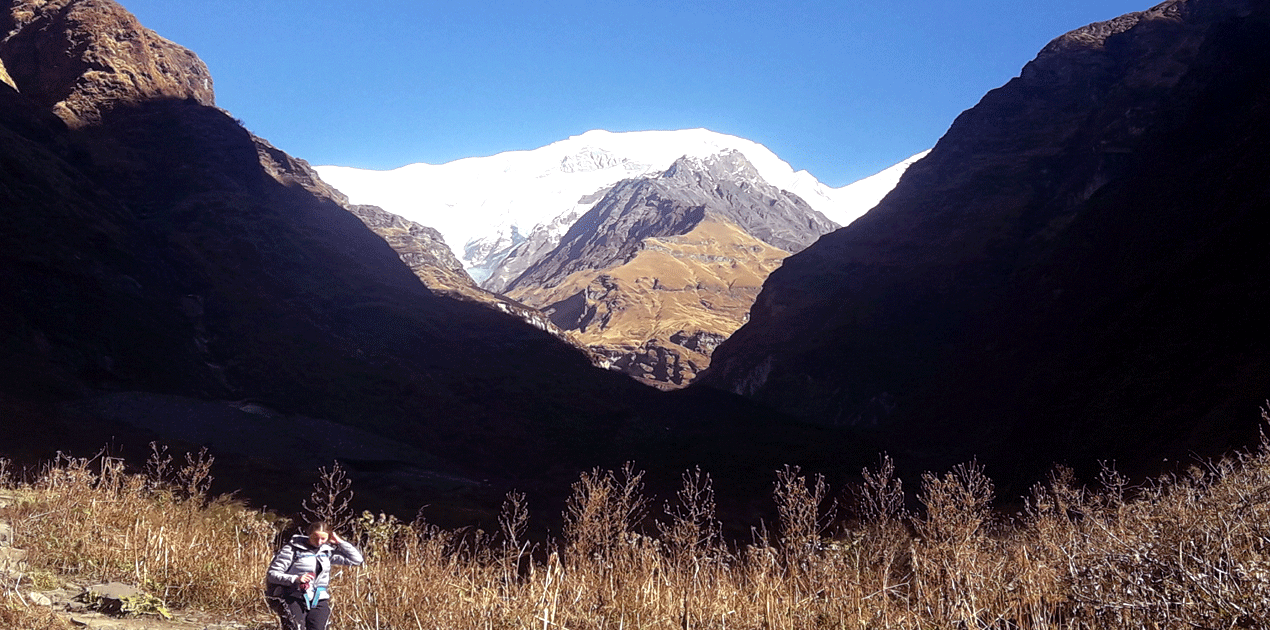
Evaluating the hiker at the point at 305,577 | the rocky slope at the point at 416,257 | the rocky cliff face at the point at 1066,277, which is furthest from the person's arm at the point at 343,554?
the rocky slope at the point at 416,257

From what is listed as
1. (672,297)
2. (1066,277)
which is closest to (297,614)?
(1066,277)

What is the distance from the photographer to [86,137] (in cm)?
6288

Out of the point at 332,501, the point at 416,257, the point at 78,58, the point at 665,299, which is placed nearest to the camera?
the point at 332,501

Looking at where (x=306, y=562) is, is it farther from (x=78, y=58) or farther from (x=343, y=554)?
(x=78, y=58)

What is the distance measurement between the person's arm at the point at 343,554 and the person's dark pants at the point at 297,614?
0.34 m

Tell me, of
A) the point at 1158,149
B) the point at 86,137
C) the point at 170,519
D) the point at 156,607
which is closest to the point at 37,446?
the point at 170,519

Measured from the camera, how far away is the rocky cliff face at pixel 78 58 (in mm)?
65312

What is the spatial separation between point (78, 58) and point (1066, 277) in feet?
279

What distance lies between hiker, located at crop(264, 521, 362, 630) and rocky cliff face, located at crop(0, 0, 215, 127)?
74.1 meters

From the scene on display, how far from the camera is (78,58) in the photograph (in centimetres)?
6750

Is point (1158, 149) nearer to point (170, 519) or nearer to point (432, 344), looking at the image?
point (432, 344)

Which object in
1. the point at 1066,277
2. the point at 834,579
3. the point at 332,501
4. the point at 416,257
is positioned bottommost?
the point at 834,579

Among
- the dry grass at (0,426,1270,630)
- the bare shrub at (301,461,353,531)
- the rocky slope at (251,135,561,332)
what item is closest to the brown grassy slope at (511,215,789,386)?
the rocky slope at (251,135,561,332)

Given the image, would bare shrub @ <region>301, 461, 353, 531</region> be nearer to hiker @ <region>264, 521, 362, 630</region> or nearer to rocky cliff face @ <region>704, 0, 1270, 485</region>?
hiker @ <region>264, 521, 362, 630</region>
